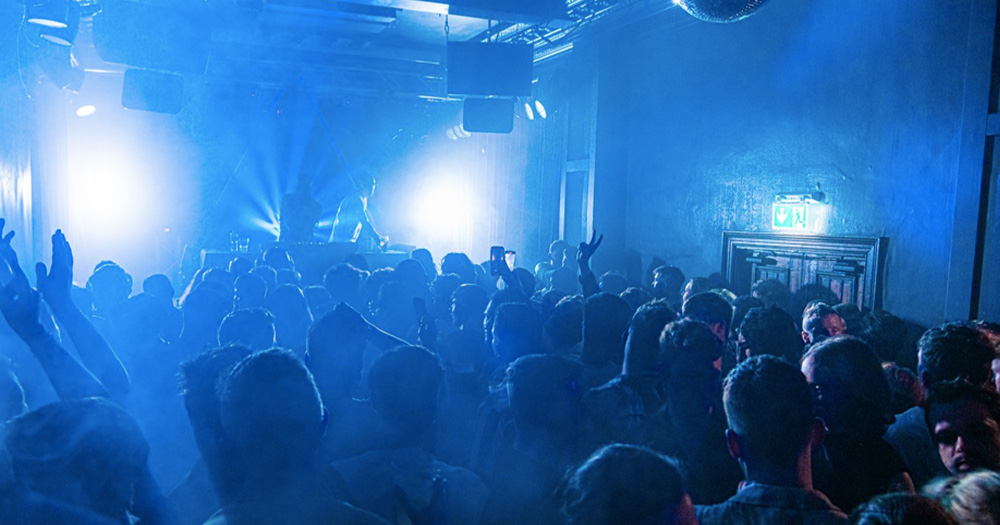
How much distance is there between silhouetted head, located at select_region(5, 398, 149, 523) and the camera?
144 cm

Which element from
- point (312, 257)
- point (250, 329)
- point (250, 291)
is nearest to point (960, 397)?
point (250, 329)

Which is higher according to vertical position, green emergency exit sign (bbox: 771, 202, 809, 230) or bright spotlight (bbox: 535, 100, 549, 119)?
bright spotlight (bbox: 535, 100, 549, 119)

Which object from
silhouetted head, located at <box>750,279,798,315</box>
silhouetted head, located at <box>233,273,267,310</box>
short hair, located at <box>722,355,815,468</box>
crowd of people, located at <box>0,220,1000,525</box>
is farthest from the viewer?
silhouetted head, located at <box>750,279,798,315</box>

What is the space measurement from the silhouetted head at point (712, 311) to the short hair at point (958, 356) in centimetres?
105

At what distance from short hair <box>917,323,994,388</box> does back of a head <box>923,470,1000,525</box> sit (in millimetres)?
1623

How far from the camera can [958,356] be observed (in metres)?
2.50

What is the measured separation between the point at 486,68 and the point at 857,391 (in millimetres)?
6769

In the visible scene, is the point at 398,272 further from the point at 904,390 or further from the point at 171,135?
the point at 171,135

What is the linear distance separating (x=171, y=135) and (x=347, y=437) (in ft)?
47.3

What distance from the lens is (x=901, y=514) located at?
3.29 ft

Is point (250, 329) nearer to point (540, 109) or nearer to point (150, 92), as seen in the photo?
point (150, 92)

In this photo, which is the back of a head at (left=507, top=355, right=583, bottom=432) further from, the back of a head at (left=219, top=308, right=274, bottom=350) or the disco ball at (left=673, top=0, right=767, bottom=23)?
the disco ball at (left=673, top=0, right=767, bottom=23)

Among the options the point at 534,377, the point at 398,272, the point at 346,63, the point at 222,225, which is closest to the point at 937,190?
the point at 398,272

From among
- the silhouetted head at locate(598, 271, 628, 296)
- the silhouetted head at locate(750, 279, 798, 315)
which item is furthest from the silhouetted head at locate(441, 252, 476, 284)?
the silhouetted head at locate(750, 279, 798, 315)
